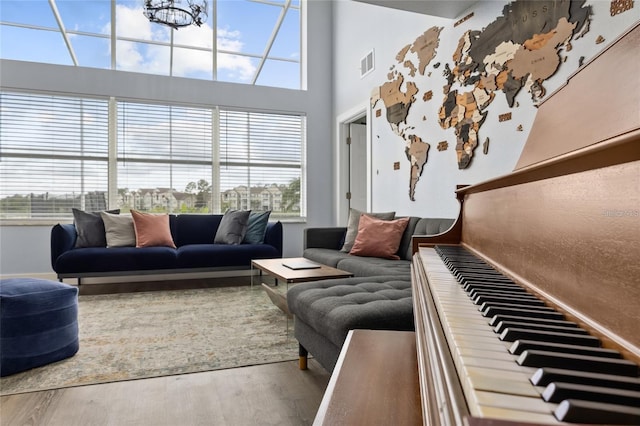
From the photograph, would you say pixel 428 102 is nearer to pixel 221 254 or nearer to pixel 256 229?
pixel 256 229

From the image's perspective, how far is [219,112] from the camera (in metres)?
5.61

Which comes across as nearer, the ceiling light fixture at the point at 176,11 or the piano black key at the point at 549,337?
the piano black key at the point at 549,337

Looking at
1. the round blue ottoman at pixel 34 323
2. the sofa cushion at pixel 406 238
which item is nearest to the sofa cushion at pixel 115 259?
the round blue ottoman at pixel 34 323

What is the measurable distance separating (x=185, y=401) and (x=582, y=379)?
1.73 m

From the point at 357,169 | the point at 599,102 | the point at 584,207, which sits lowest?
the point at 584,207

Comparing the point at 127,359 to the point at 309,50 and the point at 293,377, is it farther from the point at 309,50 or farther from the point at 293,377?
the point at 309,50

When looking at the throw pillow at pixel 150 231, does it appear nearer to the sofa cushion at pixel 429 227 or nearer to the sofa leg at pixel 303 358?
the sofa cushion at pixel 429 227

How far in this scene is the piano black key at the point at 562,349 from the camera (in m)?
0.47

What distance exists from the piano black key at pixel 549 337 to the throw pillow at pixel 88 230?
181 inches

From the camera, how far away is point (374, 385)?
0.92 m

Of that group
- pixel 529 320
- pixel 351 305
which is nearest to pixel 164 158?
pixel 351 305

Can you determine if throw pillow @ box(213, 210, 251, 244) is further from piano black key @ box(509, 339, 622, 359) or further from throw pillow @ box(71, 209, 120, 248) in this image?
piano black key @ box(509, 339, 622, 359)

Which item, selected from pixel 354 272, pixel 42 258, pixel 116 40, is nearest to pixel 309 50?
pixel 116 40

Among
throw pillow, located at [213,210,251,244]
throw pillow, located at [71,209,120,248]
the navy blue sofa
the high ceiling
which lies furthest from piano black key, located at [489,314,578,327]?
throw pillow, located at [71,209,120,248]
